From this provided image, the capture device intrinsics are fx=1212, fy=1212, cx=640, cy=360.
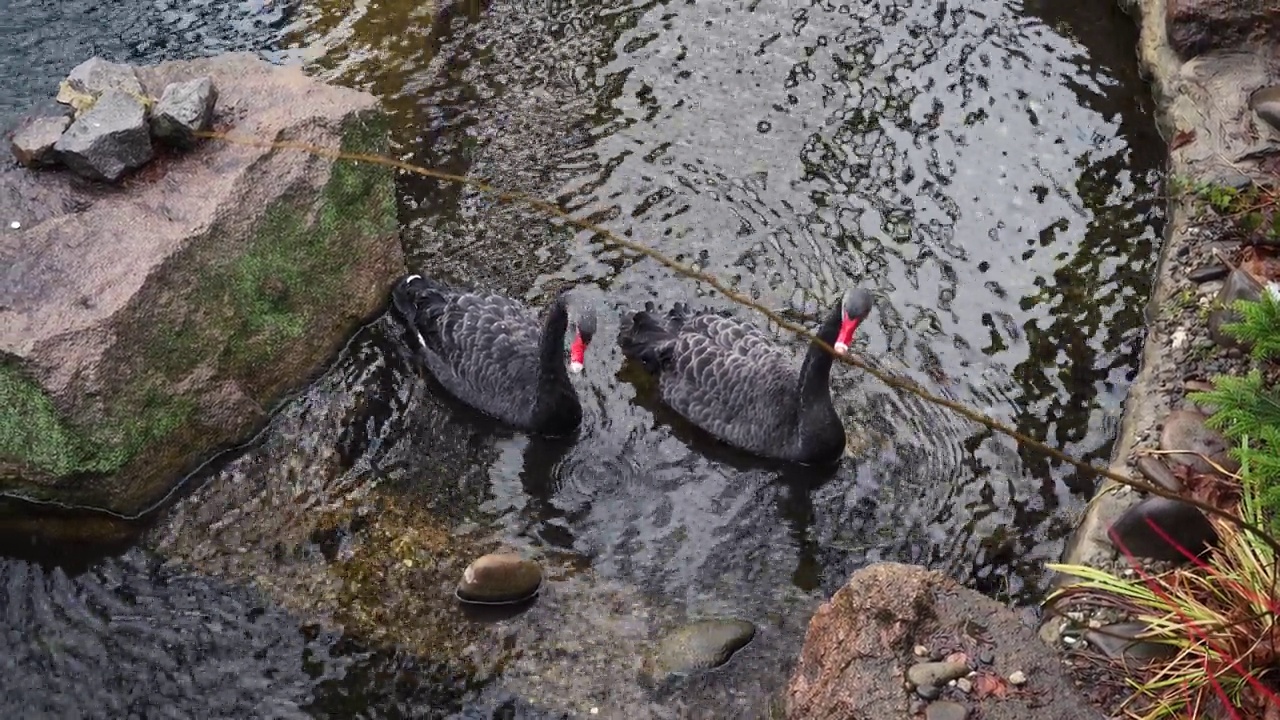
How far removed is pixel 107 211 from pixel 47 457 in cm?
133

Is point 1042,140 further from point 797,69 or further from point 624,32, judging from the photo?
point 624,32

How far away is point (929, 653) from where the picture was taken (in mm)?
4465

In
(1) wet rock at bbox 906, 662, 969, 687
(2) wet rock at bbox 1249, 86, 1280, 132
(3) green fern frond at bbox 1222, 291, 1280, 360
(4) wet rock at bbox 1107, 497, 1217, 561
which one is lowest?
(1) wet rock at bbox 906, 662, 969, 687

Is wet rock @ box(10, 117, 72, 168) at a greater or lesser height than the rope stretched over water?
lesser

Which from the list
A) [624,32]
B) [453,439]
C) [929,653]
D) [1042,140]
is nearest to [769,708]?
[929,653]

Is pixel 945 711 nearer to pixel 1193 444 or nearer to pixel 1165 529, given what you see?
pixel 1165 529

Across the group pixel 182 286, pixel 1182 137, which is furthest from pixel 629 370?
pixel 1182 137

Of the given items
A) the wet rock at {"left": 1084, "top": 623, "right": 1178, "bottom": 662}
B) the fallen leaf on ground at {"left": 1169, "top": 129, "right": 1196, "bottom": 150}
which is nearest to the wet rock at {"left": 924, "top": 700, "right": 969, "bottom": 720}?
the wet rock at {"left": 1084, "top": 623, "right": 1178, "bottom": 662}

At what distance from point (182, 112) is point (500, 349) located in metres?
2.09

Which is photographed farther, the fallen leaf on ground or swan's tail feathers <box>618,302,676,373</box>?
the fallen leaf on ground

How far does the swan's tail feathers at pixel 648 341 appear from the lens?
21.6 ft

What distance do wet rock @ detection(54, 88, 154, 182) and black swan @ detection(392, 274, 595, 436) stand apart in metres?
1.56

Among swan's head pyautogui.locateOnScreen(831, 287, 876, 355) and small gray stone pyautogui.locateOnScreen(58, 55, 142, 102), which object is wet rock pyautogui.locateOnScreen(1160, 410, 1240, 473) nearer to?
swan's head pyautogui.locateOnScreen(831, 287, 876, 355)

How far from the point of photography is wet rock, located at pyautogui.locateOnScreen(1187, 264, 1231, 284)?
6.37 meters
